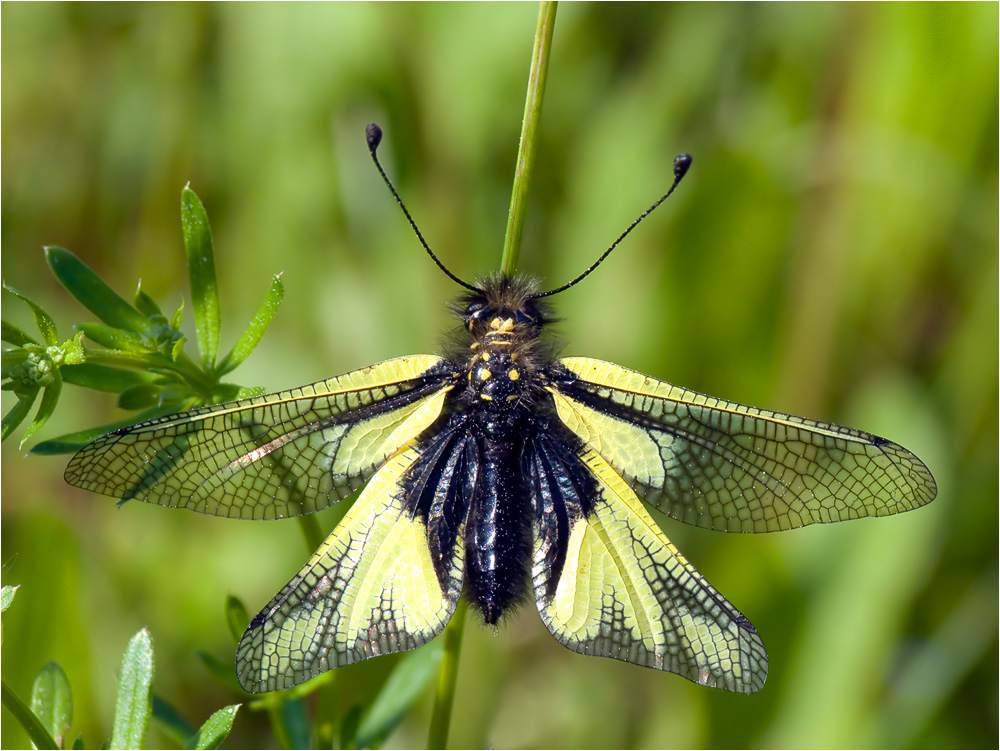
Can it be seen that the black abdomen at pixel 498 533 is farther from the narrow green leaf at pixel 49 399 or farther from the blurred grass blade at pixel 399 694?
the narrow green leaf at pixel 49 399

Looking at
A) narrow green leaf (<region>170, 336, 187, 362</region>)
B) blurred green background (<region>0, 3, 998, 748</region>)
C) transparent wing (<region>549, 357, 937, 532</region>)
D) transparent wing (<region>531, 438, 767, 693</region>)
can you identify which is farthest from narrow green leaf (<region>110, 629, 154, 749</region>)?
blurred green background (<region>0, 3, 998, 748</region>)

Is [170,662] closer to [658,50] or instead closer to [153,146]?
[153,146]

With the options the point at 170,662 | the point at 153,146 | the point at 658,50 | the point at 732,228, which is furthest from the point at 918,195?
the point at 170,662

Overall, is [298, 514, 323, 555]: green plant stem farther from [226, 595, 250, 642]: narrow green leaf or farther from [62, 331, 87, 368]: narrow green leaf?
[62, 331, 87, 368]: narrow green leaf

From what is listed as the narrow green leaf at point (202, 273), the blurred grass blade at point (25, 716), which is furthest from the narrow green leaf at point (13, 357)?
the blurred grass blade at point (25, 716)

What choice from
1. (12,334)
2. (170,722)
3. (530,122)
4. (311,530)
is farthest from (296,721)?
(530,122)

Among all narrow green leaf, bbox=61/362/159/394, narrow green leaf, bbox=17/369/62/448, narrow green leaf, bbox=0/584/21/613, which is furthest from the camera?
narrow green leaf, bbox=61/362/159/394
